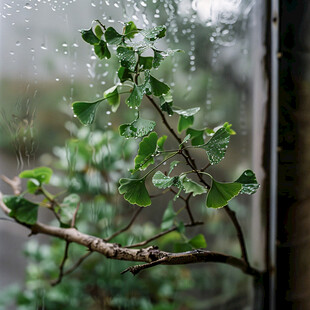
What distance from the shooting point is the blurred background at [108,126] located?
775 millimetres

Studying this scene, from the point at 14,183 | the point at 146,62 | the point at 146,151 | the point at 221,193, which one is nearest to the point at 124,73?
the point at 146,62

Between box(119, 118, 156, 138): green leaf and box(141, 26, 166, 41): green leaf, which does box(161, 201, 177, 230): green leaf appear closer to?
box(119, 118, 156, 138): green leaf

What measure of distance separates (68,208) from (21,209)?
102 millimetres

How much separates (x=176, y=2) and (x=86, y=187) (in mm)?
490

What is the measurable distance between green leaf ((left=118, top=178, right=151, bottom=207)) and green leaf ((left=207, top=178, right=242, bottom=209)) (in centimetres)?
10

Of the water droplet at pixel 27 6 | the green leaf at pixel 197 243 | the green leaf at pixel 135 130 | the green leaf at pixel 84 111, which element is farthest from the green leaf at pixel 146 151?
the water droplet at pixel 27 6

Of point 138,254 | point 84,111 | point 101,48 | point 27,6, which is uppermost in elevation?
point 27,6

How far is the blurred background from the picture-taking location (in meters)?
0.77

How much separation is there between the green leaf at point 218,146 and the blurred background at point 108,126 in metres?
0.31

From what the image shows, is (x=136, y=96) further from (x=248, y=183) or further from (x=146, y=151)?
(x=248, y=183)

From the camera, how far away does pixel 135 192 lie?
59 centimetres

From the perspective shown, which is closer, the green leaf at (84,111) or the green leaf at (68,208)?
the green leaf at (84,111)

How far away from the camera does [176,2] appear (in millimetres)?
877

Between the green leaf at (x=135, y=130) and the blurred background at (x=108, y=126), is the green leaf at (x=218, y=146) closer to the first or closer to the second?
the green leaf at (x=135, y=130)
